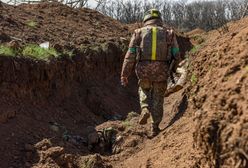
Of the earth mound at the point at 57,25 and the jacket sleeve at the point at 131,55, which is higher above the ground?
the earth mound at the point at 57,25

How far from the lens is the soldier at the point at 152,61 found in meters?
7.29

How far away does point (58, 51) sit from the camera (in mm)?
9664

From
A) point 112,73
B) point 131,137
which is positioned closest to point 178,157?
point 131,137

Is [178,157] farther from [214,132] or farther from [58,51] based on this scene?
[58,51]

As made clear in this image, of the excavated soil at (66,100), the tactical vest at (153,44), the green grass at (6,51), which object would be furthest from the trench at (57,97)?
the tactical vest at (153,44)

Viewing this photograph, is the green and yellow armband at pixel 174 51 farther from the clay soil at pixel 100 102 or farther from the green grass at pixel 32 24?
the green grass at pixel 32 24

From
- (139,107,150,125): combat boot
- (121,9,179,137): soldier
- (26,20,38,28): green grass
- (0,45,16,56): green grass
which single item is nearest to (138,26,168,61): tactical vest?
(121,9,179,137): soldier

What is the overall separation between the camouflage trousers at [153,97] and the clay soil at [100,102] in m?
0.29

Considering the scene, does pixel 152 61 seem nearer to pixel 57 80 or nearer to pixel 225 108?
pixel 57 80

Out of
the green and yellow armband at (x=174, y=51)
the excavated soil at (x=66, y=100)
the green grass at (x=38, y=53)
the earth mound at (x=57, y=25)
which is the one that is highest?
the earth mound at (x=57, y=25)

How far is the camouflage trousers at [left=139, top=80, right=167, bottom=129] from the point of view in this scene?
730 centimetres

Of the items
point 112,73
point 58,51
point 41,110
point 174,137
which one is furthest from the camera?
point 112,73

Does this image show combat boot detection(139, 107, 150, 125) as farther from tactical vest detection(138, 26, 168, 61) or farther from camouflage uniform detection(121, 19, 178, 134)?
tactical vest detection(138, 26, 168, 61)

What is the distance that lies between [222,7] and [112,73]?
2192 centimetres
